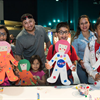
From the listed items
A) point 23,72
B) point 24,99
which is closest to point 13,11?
point 23,72

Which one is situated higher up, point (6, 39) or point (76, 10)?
point (76, 10)

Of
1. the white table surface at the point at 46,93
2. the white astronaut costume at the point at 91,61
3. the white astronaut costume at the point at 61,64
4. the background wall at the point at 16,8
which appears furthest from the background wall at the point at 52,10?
the white table surface at the point at 46,93

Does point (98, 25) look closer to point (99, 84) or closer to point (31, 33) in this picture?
point (99, 84)

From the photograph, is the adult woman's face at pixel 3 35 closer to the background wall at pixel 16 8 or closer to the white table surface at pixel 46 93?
the white table surface at pixel 46 93

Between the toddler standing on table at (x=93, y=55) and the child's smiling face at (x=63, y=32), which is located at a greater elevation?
the child's smiling face at (x=63, y=32)

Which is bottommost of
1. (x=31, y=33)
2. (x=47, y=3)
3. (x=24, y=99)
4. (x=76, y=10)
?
(x=24, y=99)

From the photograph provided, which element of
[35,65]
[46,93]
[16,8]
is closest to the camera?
[46,93]

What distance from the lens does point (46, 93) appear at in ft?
4.01

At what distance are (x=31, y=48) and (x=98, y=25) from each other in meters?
1.08

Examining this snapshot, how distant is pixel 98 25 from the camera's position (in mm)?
1343

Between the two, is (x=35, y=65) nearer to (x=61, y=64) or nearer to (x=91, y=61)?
(x=61, y=64)

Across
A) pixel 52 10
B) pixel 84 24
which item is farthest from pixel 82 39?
pixel 52 10

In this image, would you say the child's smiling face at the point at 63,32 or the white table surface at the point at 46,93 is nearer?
the white table surface at the point at 46,93

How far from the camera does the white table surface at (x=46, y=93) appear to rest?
3.78 feet
